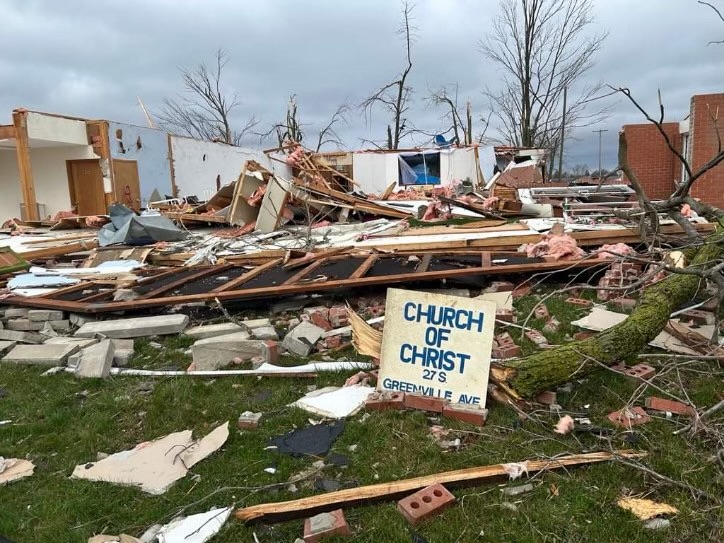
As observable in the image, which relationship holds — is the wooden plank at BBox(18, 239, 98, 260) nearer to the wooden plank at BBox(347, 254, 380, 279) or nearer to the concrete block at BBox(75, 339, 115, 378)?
the concrete block at BBox(75, 339, 115, 378)

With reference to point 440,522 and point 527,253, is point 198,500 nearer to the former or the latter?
point 440,522

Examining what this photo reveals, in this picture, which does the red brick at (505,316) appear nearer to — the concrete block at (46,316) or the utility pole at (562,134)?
the concrete block at (46,316)

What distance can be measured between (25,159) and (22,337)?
42.8ft

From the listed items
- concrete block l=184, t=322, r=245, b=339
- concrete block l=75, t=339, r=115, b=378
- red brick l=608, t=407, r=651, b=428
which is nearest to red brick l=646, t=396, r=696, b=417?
red brick l=608, t=407, r=651, b=428

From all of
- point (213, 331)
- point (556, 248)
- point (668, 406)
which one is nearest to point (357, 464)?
point (668, 406)

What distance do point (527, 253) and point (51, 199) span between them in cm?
1893

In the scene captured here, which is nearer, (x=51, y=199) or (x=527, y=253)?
(x=527, y=253)

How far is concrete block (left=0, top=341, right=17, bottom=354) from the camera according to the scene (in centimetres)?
569

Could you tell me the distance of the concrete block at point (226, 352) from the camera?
4.71 metres

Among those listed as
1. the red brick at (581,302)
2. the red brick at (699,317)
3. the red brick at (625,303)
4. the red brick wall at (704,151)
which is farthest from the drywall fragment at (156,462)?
the red brick wall at (704,151)

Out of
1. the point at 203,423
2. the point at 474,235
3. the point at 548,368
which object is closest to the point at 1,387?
the point at 203,423

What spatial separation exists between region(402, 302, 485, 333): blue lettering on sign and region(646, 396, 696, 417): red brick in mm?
1170

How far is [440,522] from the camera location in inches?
96.4

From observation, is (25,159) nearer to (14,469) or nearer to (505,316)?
(14,469)
